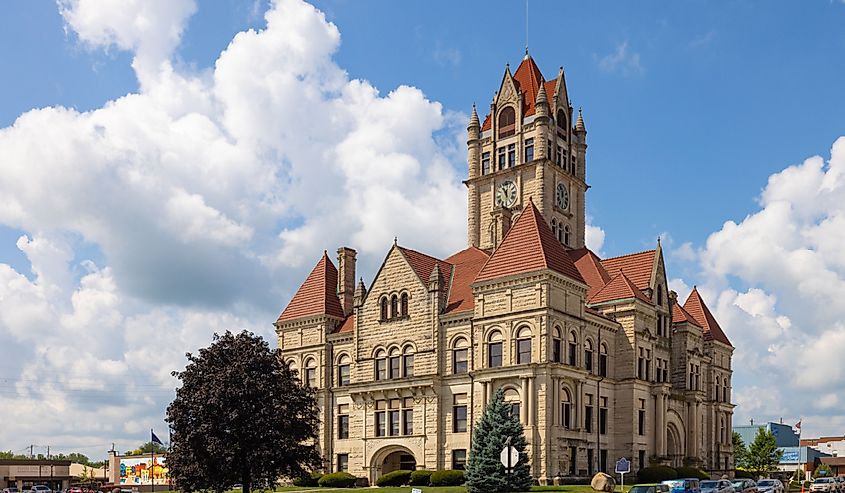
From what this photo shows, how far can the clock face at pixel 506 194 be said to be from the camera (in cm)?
7981

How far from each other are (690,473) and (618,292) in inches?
536

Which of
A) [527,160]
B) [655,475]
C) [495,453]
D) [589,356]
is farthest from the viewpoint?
[527,160]

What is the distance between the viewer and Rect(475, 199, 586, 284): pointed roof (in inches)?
2345

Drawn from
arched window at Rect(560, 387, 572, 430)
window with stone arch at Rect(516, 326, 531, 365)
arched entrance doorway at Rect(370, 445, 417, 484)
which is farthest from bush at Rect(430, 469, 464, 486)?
window with stone arch at Rect(516, 326, 531, 365)

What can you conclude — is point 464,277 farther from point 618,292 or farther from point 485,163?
point 485,163

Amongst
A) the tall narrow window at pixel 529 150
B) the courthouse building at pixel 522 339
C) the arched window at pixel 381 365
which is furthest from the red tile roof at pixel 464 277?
the tall narrow window at pixel 529 150

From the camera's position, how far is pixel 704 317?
8312 centimetres

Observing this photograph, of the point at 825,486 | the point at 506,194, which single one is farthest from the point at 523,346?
the point at 506,194

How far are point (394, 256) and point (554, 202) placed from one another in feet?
56.7

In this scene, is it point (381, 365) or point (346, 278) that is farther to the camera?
point (346, 278)

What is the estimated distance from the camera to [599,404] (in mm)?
63906

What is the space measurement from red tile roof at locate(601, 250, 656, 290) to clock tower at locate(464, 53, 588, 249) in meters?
7.55

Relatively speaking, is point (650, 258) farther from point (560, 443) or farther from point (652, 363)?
point (560, 443)

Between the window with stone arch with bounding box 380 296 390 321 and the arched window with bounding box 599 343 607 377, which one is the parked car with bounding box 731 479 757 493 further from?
the window with stone arch with bounding box 380 296 390 321
